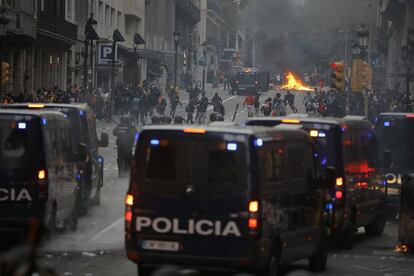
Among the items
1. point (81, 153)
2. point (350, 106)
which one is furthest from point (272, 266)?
point (350, 106)

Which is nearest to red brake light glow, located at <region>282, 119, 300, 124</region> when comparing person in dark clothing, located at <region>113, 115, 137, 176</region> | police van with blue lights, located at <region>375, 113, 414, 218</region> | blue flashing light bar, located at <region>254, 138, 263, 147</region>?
blue flashing light bar, located at <region>254, 138, 263, 147</region>

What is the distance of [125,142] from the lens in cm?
3047

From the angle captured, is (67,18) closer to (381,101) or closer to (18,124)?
(381,101)

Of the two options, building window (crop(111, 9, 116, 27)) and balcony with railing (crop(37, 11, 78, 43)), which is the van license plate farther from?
building window (crop(111, 9, 116, 27))

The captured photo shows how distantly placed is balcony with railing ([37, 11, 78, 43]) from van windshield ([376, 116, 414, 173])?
1404 inches

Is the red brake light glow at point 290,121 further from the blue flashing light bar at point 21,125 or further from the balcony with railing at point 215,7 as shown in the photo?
the balcony with railing at point 215,7

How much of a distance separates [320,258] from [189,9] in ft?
377

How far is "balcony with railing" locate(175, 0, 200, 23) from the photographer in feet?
399

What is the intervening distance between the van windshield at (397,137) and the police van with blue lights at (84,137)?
17.8 ft

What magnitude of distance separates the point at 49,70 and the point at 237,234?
52304 millimetres

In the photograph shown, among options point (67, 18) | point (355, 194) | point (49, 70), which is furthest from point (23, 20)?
point (355, 194)

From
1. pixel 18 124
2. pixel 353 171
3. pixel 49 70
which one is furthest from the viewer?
pixel 49 70

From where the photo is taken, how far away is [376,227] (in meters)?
19.1

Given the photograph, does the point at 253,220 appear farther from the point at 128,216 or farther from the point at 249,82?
the point at 249,82
